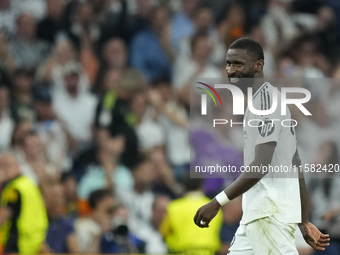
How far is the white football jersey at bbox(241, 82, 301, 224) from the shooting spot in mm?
3545

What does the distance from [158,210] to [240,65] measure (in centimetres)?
383

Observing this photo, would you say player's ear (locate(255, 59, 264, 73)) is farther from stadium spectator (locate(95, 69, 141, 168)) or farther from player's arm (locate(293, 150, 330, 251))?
stadium spectator (locate(95, 69, 141, 168))

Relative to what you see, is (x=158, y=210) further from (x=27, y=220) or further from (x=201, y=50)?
(x=201, y=50)

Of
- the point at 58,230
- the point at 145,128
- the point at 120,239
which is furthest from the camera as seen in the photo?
the point at 145,128

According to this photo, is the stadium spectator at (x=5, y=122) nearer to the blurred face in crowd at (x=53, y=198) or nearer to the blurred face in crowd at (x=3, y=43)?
the blurred face in crowd at (x=3, y=43)

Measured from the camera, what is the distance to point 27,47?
8.52 m

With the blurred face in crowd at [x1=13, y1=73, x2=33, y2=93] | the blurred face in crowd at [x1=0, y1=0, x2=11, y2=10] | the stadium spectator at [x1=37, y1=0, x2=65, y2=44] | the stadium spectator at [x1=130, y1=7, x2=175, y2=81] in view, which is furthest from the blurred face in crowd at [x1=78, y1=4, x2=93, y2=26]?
the blurred face in crowd at [x1=13, y1=73, x2=33, y2=93]

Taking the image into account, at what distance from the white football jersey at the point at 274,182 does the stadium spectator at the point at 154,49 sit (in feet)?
15.6

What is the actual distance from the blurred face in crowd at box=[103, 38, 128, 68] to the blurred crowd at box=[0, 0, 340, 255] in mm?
17

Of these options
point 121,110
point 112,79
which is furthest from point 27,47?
point 121,110

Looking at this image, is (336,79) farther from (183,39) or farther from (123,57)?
(123,57)

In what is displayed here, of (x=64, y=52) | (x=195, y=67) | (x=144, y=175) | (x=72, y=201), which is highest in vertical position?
(x=64, y=52)

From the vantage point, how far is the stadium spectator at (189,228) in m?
6.66

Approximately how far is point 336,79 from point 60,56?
394 centimetres
